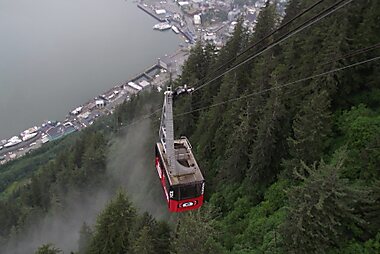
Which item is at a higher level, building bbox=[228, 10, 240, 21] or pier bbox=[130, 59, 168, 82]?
building bbox=[228, 10, 240, 21]

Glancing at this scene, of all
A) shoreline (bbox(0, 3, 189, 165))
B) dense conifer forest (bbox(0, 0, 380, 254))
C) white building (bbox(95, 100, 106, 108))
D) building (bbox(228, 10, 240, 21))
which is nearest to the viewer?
dense conifer forest (bbox(0, 0, 380, 254))

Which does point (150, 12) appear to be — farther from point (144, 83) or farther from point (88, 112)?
point (88, 112)

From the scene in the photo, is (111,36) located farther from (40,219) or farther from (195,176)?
(195,176)

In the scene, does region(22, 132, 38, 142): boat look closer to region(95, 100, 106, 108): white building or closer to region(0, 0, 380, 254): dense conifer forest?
region(95, 100, 106, 108): white building

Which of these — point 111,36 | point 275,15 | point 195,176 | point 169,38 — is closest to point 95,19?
point 111,36

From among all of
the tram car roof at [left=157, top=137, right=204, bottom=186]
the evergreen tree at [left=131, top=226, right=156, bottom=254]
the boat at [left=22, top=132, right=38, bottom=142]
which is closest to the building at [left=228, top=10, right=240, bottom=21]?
the boat at [left=22, top=132, right=38, bottom=142]

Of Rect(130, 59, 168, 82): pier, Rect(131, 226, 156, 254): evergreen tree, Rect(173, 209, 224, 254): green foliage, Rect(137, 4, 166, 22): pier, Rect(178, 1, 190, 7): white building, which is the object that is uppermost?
Rect(178, 1, 190, 7): white building

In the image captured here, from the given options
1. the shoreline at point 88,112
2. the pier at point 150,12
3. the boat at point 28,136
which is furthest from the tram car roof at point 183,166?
the pier at point 150,12
